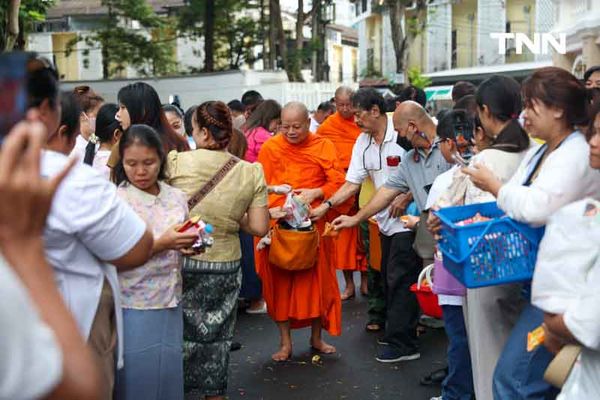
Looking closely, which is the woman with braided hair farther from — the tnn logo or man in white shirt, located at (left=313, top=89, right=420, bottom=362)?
the tnn logo

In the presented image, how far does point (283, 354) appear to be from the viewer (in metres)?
7.21

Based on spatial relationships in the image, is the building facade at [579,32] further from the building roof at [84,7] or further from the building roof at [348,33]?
the building roof at [348,33]

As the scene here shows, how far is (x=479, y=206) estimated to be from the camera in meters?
4.34

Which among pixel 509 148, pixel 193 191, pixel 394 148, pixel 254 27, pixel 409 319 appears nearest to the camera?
pixel 509 148

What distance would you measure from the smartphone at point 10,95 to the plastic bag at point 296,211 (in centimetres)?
480

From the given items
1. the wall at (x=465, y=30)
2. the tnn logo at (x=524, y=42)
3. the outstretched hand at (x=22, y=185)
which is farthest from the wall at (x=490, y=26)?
the outstretched hand at (x=22, y=185)

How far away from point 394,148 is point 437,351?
1.65 metres

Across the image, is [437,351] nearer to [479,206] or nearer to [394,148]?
[394,148]

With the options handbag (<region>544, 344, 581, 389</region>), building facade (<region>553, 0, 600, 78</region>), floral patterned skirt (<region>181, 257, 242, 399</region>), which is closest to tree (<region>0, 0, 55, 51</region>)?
floral patterned skirt (<region>181, 257, 242, 399</region>)

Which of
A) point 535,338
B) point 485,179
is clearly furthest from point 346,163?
point 535,338

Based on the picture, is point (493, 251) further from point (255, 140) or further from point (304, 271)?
point (255, 140)

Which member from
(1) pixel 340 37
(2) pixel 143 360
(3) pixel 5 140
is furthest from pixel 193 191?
(1) pixel 340 37

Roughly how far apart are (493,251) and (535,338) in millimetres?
388

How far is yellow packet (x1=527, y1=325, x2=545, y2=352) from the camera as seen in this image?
12.0 ft
